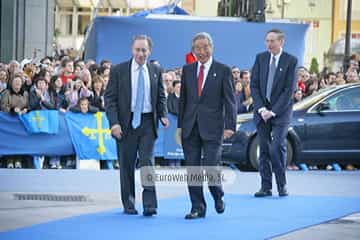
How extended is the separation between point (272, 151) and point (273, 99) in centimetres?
66

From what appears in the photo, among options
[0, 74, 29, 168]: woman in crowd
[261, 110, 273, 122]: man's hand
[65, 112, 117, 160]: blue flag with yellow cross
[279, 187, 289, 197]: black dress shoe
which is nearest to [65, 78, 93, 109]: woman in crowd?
[65, 112, 117, 160]: blue flag with yellow cross

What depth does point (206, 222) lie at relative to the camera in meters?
10.0

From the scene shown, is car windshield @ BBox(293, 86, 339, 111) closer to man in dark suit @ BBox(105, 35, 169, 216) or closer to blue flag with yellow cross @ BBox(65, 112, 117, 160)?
blue flag with yellow cross @ BBox(65, 112, 117, 160)

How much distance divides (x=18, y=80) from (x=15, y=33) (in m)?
18.8

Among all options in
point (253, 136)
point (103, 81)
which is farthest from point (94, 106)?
point (253, 136)

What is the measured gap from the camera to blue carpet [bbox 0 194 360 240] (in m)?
9.12

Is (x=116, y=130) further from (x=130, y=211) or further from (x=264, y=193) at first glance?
(x=264, y=193)

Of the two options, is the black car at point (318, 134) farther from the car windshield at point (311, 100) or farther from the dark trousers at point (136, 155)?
the dark trousers at point (136, 155)

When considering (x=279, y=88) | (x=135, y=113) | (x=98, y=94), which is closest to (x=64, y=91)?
(x=98, y=94)

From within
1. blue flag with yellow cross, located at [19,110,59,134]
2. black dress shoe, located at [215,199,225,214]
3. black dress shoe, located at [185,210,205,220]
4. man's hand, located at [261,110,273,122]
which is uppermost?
man's hand, located at [261,110,273,122]

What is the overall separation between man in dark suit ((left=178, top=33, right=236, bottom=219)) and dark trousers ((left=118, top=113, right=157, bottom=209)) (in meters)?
0.39

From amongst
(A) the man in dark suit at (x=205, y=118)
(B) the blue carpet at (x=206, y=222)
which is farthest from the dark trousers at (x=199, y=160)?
(B) the blue carpet at (x=206, y=222)

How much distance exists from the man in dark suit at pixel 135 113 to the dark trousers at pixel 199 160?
0.39 metres

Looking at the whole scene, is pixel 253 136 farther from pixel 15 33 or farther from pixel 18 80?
pixel 15 33
